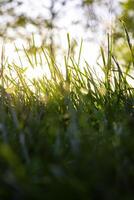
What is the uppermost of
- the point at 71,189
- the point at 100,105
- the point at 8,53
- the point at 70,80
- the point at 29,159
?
the point at 8,53

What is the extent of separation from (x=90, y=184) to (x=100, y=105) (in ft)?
3.88

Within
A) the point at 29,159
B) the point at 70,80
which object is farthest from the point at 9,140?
the point at 70,80

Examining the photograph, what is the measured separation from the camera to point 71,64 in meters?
2.29

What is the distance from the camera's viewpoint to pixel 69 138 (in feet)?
4.09

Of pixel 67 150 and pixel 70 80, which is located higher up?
pixel 70 80

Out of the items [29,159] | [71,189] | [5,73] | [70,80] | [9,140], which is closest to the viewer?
[71,189]

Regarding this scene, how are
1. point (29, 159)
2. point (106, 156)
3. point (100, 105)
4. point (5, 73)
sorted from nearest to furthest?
point (106, 156)
point (29, 159)
point (100, 105)
point (5, 73)

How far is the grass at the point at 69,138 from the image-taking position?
81cm

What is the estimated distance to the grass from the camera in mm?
813

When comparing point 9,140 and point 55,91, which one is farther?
point 55,91

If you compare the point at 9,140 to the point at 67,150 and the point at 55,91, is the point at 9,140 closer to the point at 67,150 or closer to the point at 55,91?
the point at 67,150

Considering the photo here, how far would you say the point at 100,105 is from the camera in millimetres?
1998

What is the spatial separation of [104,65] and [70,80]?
0.70 feet

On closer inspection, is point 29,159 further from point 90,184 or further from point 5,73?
point 5,73
